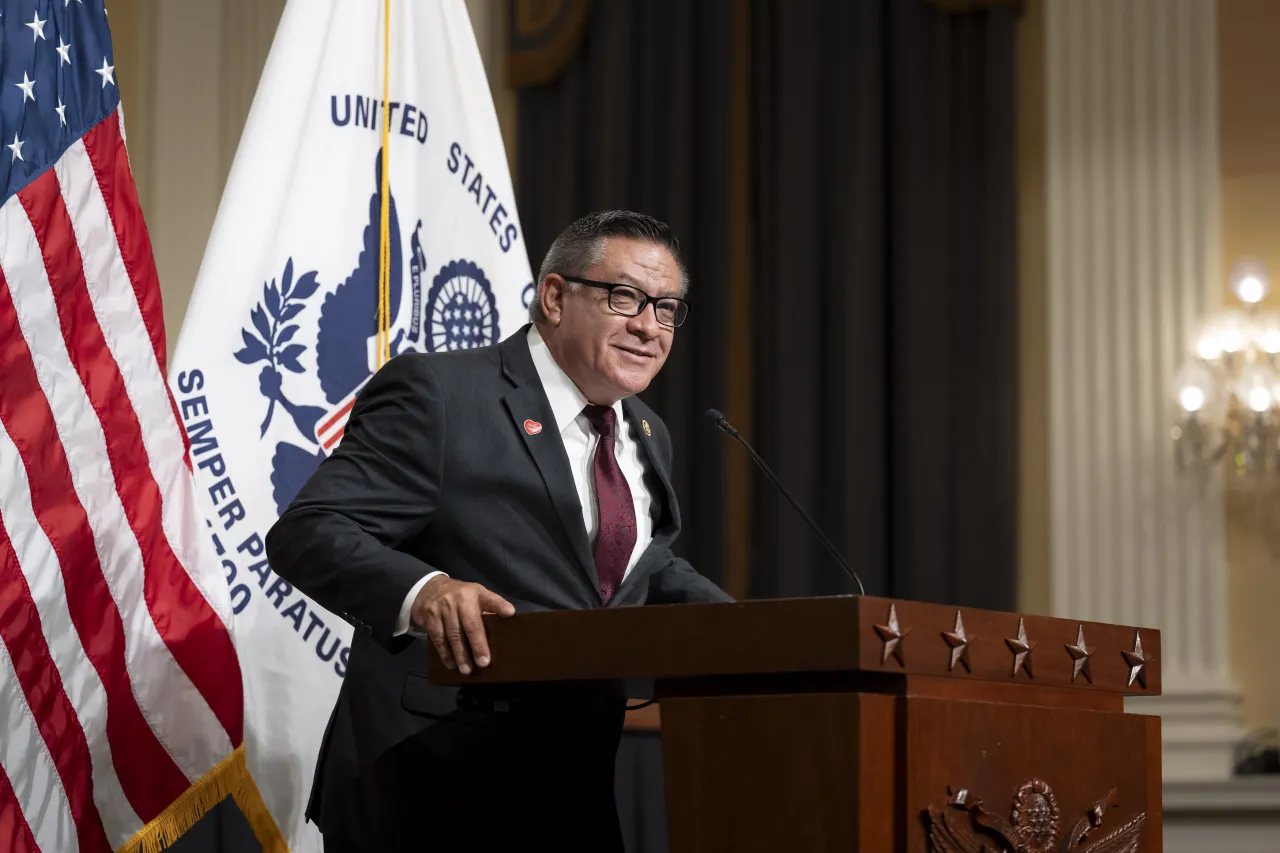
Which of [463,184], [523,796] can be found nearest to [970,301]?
[463,184]

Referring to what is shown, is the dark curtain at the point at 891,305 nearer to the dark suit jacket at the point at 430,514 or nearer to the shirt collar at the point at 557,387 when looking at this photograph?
the shirt collar at the point at 557,387

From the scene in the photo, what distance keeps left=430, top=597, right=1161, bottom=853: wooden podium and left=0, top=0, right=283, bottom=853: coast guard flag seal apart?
1.25 meters

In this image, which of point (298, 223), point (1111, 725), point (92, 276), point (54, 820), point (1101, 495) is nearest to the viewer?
point (1111, 725)

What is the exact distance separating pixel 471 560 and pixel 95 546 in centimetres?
100

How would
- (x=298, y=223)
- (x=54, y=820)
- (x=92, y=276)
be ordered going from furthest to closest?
(x=298, y=223) < (x=92, y=276) < (x=54, y=820)

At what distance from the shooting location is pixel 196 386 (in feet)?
10.4

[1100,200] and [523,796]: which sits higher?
[1100,200]

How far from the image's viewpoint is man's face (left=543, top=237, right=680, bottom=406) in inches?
92.1

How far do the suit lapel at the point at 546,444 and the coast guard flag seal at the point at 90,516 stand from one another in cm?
96

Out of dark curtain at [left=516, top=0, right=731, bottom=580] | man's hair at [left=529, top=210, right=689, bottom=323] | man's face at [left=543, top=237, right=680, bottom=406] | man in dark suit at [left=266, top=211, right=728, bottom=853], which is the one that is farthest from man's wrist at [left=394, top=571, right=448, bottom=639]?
dark curtain at [left=516, top=0, right=731, bottom=580]

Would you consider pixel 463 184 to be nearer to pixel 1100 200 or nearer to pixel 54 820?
pixel 54 820

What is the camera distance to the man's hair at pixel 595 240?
2.39 m

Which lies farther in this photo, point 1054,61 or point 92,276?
point 1054,61

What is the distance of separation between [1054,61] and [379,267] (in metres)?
3.27
